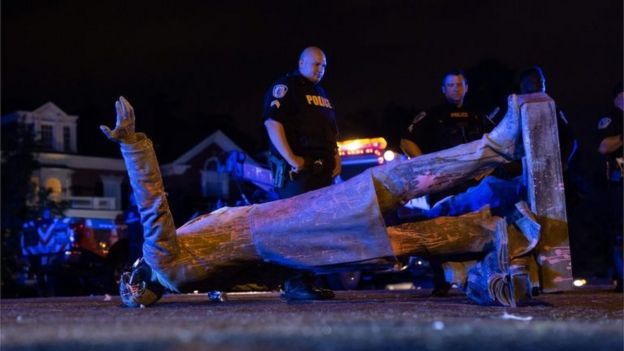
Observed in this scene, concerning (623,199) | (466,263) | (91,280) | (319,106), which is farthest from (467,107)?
(91,280)

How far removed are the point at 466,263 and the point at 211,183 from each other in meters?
39.3

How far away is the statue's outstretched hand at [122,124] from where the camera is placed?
375 cm

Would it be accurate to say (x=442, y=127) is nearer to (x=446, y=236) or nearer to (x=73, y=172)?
(x=446, y=236)

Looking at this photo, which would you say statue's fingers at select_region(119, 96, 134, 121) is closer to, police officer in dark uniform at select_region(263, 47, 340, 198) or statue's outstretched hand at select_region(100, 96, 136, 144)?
statue's outstretched hand at select_region(100, 96, 136, 144)

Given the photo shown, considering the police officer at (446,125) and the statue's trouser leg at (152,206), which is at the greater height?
the police officer at (446,125)

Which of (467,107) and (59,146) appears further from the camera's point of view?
(59,146)

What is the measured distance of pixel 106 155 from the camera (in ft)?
136

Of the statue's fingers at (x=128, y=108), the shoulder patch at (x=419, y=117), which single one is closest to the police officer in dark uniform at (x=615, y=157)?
the shoulder patch at (x=419, y=117)

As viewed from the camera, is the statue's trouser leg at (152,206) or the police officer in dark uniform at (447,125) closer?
the statue's trouser leg at (152,206)

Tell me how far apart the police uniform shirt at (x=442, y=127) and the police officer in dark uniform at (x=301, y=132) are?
38.2 inches

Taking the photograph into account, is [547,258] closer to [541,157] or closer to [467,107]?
[541,157]

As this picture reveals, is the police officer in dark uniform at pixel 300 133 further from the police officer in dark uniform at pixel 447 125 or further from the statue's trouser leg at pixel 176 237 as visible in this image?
the statue's trouser leg at pixel 176 237

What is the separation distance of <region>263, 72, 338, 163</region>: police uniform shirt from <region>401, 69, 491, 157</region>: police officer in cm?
102

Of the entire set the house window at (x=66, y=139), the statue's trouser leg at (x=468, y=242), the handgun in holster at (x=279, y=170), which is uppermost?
the house window at (x=66, y=139)
